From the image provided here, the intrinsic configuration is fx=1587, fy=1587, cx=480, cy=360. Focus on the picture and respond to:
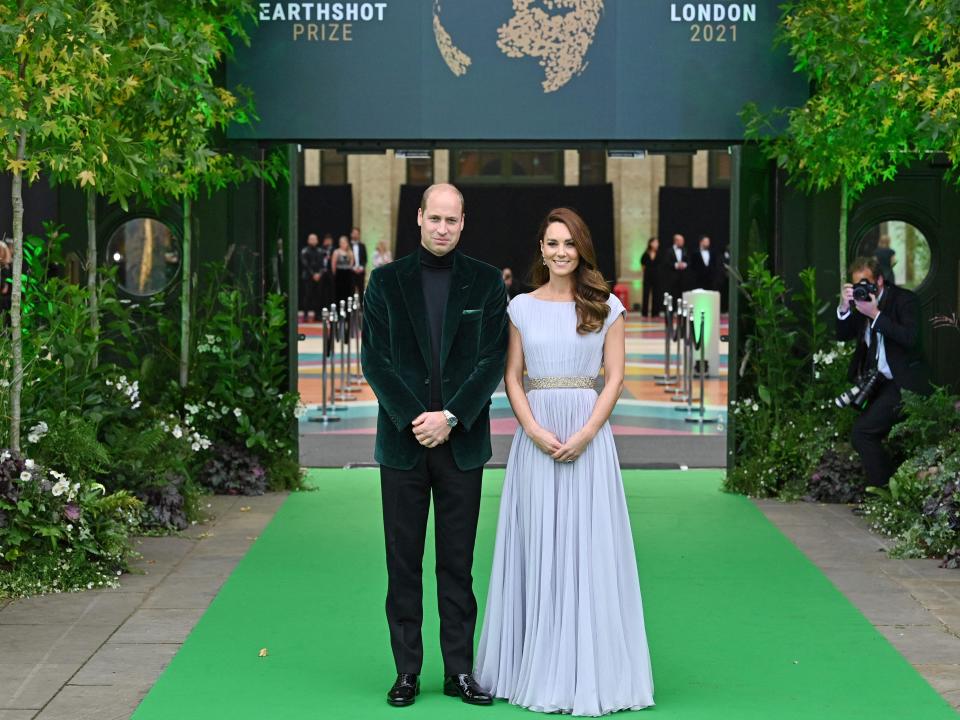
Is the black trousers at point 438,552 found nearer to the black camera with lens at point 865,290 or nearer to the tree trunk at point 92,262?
the tree trunk at point 92,262

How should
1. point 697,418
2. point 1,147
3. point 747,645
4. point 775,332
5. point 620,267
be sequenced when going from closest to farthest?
1. point 747,645
2. point 1,147
3. point 775,332
4. point 697,418
5. point 620,267

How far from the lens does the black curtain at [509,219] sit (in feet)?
125

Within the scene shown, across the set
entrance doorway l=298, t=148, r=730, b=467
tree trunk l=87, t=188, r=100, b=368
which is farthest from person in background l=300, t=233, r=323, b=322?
tree trunk l=87, t=188, r=100, b=368

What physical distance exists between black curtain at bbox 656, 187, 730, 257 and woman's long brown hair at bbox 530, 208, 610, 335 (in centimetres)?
3215

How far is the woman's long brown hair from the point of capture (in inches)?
221

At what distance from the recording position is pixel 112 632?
6801 mm

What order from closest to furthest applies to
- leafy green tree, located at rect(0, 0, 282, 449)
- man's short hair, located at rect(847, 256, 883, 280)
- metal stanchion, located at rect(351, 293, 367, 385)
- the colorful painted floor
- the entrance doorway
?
A: leafy green tree, located at rect(0, 0, 282, 449) < man's short hair, located at rect(847, 256, 883, 280) < the colorful painted floor < metal stanchion, located at rect(351, 293, 367, 385) < the entrance doorway

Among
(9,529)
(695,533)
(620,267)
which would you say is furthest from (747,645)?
(620,267)

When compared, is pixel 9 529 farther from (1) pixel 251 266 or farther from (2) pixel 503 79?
(2) pixel 503 79

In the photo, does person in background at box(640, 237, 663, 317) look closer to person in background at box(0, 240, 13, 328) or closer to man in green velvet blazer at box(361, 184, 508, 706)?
person in background at box(0, 240, 13, 328)

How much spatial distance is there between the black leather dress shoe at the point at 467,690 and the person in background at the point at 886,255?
273 inches

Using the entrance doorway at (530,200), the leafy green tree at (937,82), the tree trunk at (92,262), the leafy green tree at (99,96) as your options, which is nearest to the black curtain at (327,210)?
the entrance doorway at (530,200)

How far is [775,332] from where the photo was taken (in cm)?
1095

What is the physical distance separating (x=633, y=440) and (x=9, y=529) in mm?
7425
